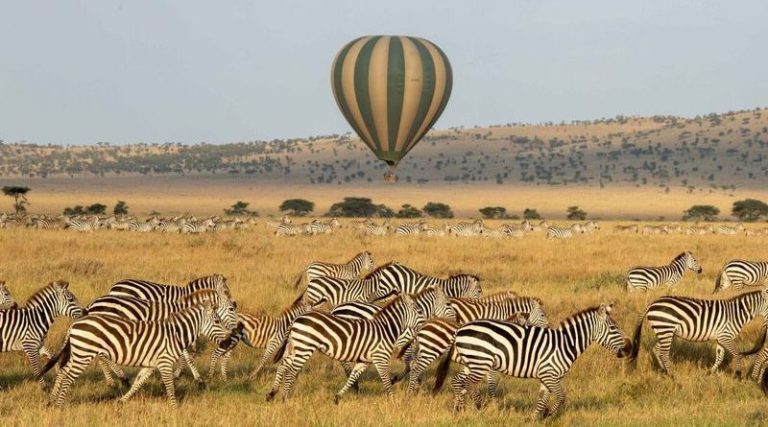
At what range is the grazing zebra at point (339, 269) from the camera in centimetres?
2050

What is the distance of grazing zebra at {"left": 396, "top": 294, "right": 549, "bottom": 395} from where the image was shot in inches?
488

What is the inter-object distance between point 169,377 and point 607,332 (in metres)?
4.99

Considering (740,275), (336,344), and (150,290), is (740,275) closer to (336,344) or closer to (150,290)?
(150,290)

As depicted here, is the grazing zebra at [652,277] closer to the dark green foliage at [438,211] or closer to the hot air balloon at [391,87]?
the hot air balloon at [391,87]

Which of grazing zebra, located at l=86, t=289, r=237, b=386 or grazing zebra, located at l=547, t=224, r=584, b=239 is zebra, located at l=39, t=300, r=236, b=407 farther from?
grazing zebra, located at l=547, t=224, r=584, b=239

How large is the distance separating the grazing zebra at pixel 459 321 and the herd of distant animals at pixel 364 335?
0.6 inches

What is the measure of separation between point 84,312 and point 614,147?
5457 inches

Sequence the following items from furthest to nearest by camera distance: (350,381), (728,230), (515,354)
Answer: (728,230)
(350,381)
(515,354)

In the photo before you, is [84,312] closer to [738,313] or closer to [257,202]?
[738,313]

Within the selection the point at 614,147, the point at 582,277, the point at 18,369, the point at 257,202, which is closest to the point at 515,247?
the point at 582,277

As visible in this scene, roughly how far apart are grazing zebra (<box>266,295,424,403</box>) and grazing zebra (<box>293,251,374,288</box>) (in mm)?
7615

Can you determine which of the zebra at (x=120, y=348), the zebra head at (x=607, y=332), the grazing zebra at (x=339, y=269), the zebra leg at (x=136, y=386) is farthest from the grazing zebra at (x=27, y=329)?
the grazing zebra at (x=339, y=269)

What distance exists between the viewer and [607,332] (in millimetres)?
11938

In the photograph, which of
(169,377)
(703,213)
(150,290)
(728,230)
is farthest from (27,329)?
(703,213)
